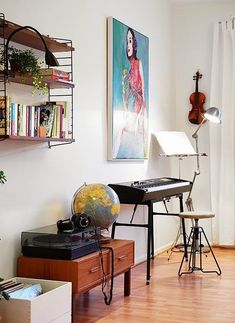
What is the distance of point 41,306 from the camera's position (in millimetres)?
3287

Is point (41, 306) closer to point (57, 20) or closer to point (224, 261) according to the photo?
point (57, 20)

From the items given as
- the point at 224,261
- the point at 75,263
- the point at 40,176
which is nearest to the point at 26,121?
the point at 40,176

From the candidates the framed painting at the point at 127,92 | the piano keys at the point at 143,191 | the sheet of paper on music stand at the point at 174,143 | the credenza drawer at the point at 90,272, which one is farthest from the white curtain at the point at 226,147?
the credenza drawer at the point at 90,272

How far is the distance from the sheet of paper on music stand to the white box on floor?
291 cm

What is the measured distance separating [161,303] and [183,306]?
18 cm

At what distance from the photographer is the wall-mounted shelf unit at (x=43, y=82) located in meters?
3.46

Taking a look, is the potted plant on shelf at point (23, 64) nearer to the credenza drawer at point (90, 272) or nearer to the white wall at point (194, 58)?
the credenza drawer at point (90, 272)

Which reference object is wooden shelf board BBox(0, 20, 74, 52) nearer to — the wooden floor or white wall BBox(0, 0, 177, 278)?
white wall BBox(0, 0, 177, 278)

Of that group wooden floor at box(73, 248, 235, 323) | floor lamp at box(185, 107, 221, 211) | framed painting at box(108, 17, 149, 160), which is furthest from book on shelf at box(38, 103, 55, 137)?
floor lamp at box(185, 107, 221, 211)

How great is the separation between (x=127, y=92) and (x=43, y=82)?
1822 millimetres

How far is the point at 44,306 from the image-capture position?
3316mm

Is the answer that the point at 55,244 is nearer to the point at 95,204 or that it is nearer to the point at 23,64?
the point at 95,204

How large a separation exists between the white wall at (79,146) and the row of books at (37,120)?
0.64ft

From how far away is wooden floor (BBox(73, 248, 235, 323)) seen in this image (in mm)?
3969
